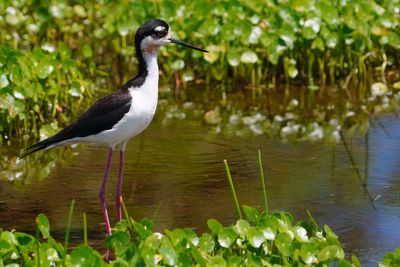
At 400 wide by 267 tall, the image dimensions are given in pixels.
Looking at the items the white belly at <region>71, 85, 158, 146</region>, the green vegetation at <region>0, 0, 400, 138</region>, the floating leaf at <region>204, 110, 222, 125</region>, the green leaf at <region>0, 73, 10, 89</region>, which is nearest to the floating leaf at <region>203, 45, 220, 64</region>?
the green vegetation at <region>0, 0, 400, 138</region>

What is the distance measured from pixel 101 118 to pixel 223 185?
102 cm

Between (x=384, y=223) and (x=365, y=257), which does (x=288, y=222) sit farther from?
(x=384, y=223)

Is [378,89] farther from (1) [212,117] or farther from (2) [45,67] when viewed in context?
(2) [45,67]

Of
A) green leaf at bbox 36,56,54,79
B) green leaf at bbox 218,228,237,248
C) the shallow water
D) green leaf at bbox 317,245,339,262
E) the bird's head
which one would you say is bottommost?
the shallow water

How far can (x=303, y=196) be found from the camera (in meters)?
6.85

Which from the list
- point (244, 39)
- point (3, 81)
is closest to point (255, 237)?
point (3, 81)

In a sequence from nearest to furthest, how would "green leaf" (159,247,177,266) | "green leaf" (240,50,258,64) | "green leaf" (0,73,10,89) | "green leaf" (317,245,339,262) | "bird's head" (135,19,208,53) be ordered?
"green leaf" (159,247,177,266)
"green leaf" (317,245,339,262)
"bird's head" (135,19,208,53)
"green leaf" (0,73,10,89)
"green leaf" (240,50,258,64)

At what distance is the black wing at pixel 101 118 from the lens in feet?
21.1

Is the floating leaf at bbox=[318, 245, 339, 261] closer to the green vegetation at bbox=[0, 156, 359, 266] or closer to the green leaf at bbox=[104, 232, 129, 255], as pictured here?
the green vegetation at bbox=[0, 156, 359, 266]

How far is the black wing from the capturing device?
644 cm

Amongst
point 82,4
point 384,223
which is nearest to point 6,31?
point 82,4

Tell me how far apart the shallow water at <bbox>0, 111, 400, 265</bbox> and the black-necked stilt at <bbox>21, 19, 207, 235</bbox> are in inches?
13.7

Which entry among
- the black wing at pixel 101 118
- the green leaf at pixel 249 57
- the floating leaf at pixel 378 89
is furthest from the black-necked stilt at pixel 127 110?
the floating leaf at pixel 378 89

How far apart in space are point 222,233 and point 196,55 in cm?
468
